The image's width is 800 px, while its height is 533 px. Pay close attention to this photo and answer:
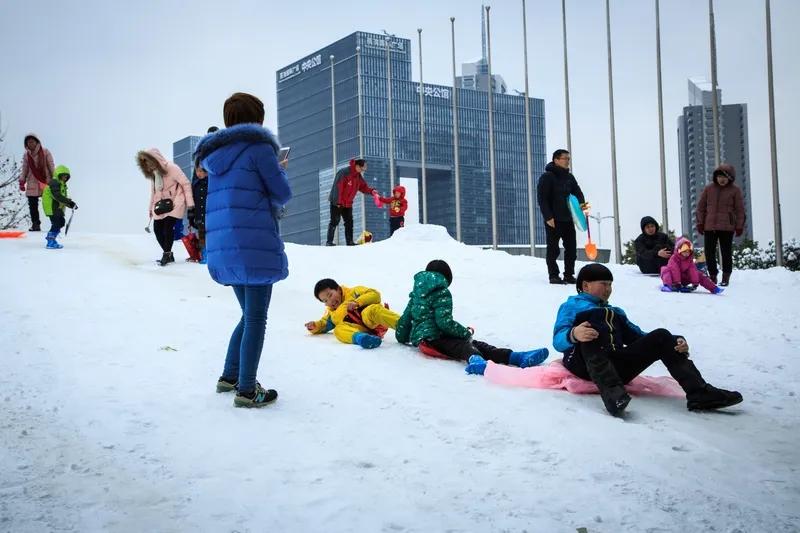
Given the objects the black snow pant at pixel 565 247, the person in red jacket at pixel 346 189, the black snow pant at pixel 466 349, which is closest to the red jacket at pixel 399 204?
the person in red jacket at pixel 346 189

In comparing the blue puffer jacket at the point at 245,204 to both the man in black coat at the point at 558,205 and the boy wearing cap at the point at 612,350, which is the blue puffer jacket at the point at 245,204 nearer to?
the boy wearing cap at the point at 612,350

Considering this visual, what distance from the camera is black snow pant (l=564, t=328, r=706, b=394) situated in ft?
15.6

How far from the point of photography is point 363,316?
279 inches

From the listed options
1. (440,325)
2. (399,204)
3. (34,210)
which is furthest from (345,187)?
(440,325)

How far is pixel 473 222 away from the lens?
90188 millimetres

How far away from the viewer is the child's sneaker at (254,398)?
15.2 feet

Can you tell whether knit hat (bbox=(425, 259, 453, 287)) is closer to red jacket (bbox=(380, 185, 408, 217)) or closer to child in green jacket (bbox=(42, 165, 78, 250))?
child in green jacket (bbox=(42, 165, 78, 250))

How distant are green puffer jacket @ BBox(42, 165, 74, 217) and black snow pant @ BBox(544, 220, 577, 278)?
844 centimetres

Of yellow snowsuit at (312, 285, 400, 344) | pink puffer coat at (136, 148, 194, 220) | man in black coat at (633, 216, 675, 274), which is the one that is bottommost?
yellow snowsuit at (312, 285, 400, 344)

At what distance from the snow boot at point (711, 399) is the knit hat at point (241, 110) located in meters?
3.35

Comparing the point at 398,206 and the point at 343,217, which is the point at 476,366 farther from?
the point at 398,206

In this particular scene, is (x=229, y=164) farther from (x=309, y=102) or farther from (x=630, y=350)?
(x=309, y=102)

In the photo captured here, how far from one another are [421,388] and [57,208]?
33.5 ft

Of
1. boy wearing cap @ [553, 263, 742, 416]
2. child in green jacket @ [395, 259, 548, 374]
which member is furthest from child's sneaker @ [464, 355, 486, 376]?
boy wearing cap @ [553, 263, 742, 416]
